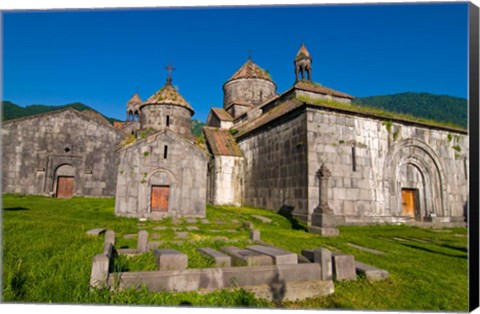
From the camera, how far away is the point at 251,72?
26516mm

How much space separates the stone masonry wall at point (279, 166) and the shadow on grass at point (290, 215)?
0.29ft

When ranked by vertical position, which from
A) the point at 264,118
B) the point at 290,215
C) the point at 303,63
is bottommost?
the point at 290,215

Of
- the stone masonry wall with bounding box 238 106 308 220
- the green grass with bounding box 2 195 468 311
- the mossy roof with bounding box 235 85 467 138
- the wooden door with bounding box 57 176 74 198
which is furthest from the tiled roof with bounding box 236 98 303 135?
the wooden door with bounding box 57 176 74 198

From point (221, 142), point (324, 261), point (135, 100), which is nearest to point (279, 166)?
point (221, 142)

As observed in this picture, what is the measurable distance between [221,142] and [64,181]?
1203 cm

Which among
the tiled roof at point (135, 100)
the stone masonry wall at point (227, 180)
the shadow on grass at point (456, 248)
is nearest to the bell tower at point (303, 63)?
the stone masonry wall at point (227, 180)

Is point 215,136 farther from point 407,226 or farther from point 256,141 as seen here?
point 407,226

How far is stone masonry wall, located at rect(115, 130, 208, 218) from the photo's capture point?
1228 cm

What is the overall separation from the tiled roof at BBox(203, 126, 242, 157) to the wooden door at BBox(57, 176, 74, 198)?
10721 millimetres

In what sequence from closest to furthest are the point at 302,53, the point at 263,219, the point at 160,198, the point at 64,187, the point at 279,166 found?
the point at 263,219
the point at 160,198
the point at 279,166
the point at 302,53
the point at 64,187

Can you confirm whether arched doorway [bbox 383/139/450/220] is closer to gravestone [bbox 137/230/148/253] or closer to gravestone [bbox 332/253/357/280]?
gravestone [bbox 332/253/357/280]

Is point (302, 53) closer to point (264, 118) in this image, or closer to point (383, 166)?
point (264, 118)

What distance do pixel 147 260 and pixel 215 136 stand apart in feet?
55.2

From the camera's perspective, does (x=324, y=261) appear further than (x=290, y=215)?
No
